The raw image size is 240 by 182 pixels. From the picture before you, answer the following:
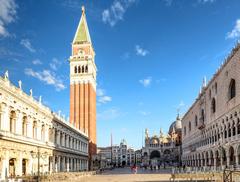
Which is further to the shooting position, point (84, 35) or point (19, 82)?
point (84, 35)

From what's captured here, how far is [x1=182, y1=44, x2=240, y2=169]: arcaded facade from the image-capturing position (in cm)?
4865

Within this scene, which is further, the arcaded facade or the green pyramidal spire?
the green pyramidal spire

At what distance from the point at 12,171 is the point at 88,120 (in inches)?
2322

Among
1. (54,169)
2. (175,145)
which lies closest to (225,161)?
(54,169)

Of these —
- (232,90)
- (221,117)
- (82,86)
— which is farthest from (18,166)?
(82,86)

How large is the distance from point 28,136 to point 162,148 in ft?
423

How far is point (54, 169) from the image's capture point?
200 ft

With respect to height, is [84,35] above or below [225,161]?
above

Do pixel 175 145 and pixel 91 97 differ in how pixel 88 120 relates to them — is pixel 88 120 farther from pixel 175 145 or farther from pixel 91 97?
pixel 175 145

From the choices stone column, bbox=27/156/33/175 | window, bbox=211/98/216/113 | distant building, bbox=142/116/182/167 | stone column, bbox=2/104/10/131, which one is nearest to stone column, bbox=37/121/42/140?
stone column, bbox=27/156/33/175

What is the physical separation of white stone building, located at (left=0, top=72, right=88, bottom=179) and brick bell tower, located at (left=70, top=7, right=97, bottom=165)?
94.7 feet

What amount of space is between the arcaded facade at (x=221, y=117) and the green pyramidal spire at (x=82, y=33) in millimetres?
42966

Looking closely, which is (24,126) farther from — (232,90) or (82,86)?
(82,86)

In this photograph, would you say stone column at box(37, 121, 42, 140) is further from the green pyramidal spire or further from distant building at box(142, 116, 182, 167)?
distant building at box(142, 116, 182, 167)
